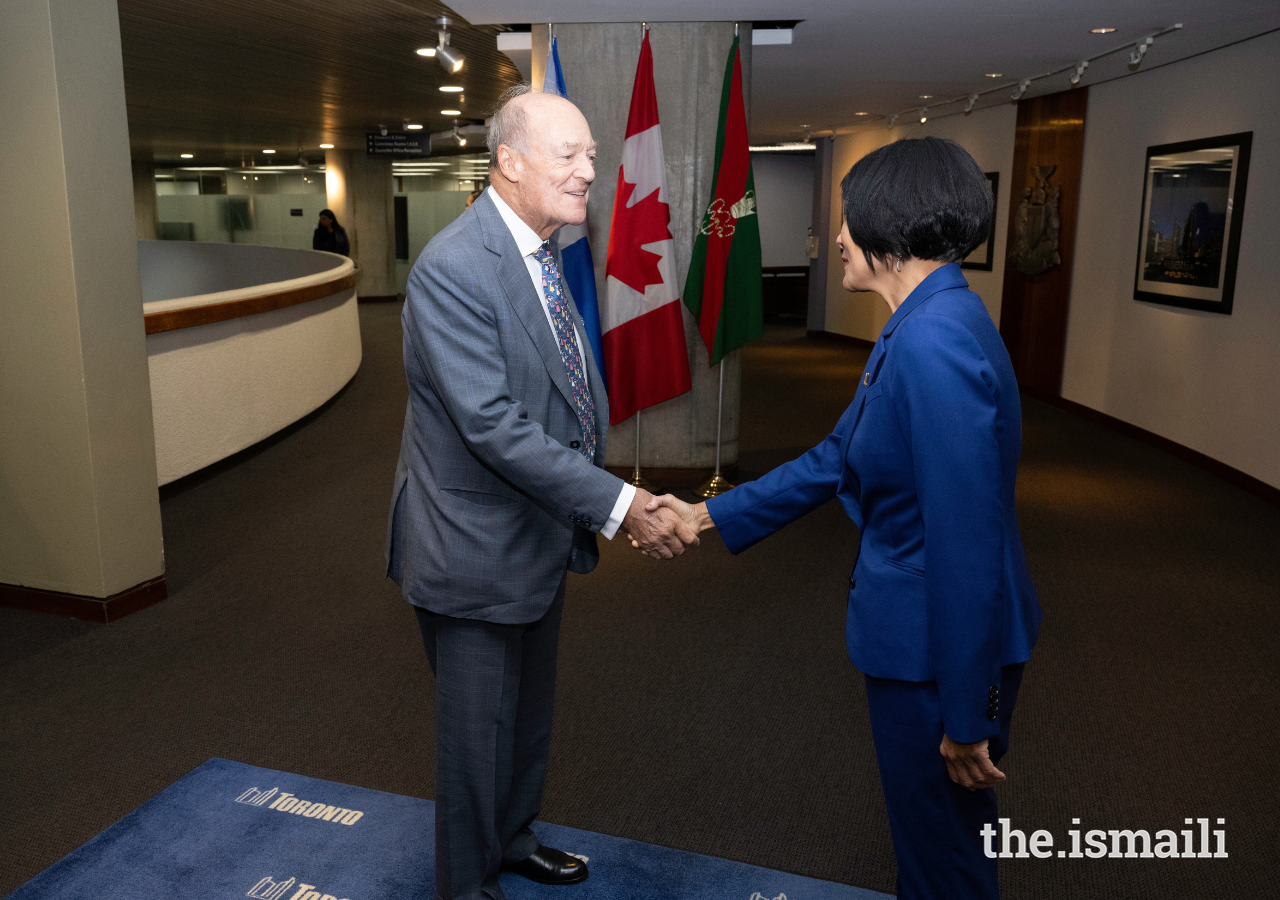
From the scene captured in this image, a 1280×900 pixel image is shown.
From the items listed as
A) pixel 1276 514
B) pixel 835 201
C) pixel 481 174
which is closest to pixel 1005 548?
pixel 1276 514

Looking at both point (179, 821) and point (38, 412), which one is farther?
point (38, 412)

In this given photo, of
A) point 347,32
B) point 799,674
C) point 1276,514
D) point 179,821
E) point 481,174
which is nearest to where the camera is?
point 179,821

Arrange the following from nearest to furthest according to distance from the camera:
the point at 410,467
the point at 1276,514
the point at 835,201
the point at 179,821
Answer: the point at 410,467 < the point at 179,821 < the point at 1276,514 < the point at 835,201

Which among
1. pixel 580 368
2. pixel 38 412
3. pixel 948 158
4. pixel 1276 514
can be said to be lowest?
pixel 1276 514

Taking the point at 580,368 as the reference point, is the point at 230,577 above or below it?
below

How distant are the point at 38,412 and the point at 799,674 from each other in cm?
303

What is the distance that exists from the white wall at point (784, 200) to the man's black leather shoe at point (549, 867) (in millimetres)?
15619

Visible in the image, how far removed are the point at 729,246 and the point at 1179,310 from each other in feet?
12.0

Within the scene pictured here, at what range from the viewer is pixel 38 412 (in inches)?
151

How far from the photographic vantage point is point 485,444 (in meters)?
1.80

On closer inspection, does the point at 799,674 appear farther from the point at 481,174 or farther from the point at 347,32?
the point at 481,174

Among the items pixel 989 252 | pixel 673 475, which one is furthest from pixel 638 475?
pixel 989 252

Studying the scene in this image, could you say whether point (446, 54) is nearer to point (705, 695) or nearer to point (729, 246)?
point (729, 246)

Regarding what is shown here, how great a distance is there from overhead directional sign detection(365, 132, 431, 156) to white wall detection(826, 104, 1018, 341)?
628 cm
